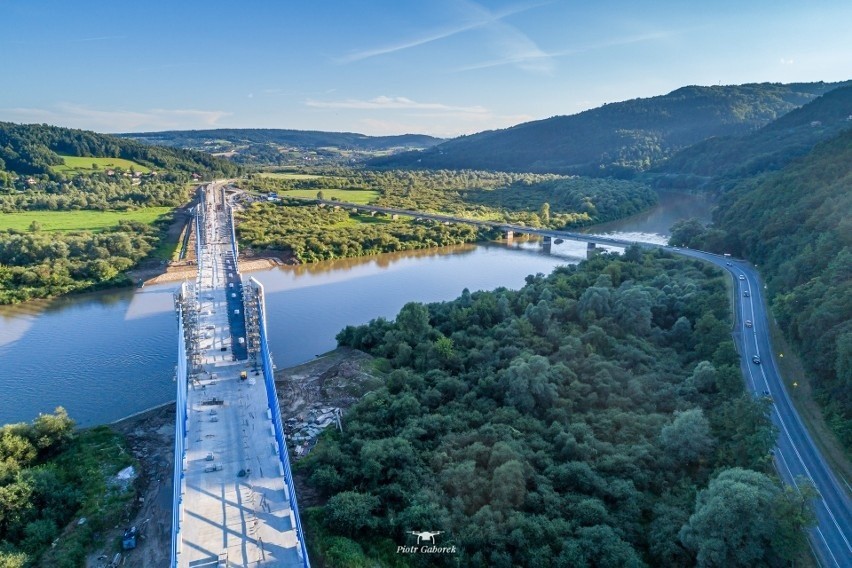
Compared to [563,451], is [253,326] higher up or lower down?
higher up

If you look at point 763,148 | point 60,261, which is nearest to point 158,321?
point 60,261

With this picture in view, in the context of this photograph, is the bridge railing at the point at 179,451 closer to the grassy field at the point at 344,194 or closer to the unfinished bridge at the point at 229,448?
the unfinished bridge at the point at 229,448

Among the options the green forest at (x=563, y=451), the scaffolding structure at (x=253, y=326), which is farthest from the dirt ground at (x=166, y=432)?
the scaffolding structure at (x=253, y=326)

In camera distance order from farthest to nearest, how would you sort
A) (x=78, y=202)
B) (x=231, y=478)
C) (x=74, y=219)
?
(x=78, y=202) → (x=74, y=219) → (x=231, y=478)

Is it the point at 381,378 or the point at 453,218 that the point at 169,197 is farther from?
the point at 381,378

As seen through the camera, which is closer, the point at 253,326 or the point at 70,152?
the point at 253,326

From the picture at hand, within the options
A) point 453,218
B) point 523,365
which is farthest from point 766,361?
point 453,218

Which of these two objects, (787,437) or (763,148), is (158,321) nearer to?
(787,437)
